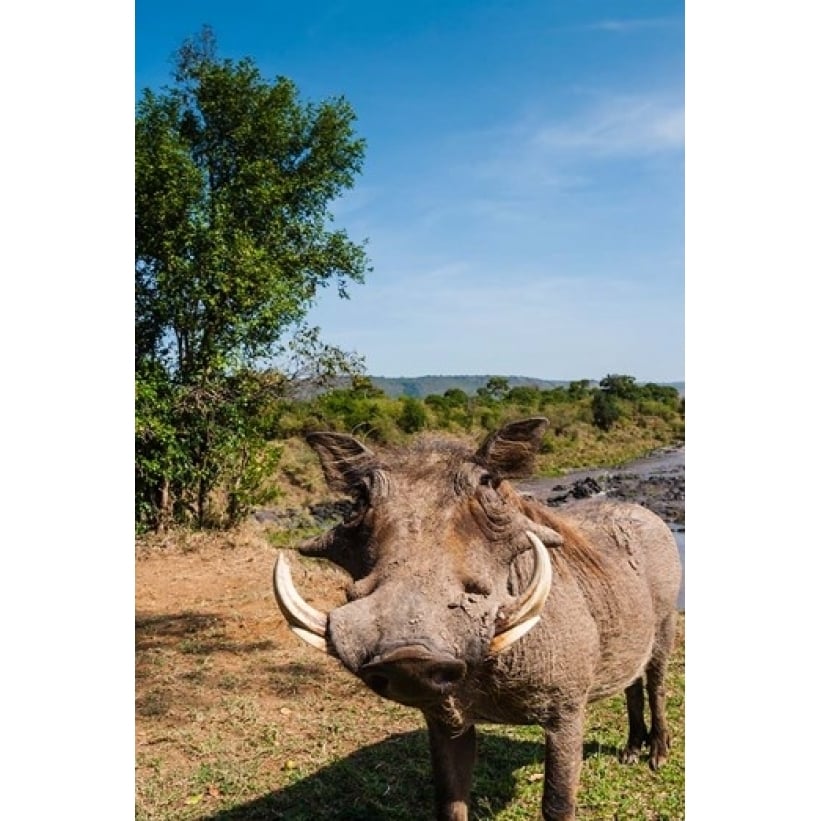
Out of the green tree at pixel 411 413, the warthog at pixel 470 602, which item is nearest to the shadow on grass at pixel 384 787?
the warthog at pixel 470 602

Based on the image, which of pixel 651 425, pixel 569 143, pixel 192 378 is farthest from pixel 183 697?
pixel 651 425

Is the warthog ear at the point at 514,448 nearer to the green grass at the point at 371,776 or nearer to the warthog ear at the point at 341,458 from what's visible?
the warthog ear at the point at 341,458

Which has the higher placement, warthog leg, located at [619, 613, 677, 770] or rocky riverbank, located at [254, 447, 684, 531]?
rocky riverbank, located at [254, 447, 684, 531]

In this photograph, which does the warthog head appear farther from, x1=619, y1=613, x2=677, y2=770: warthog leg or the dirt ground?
the dirt ground

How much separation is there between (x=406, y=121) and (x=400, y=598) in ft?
9.85

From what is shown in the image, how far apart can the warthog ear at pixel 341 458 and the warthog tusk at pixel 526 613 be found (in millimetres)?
538

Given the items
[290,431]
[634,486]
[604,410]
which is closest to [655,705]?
[634,486]

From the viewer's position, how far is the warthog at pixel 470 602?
179 cm

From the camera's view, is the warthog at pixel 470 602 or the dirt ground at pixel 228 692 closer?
the warthog at pixel 470 602

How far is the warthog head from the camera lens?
177cm

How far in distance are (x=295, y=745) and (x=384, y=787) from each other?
2.15 feet

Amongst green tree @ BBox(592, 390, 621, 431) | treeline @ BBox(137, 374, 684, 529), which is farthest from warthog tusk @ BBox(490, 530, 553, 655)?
→ green tree @ BBox(592, 390, 621, 431)

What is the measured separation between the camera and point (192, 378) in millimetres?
6820

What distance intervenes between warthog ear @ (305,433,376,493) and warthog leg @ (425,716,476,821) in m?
0.92
